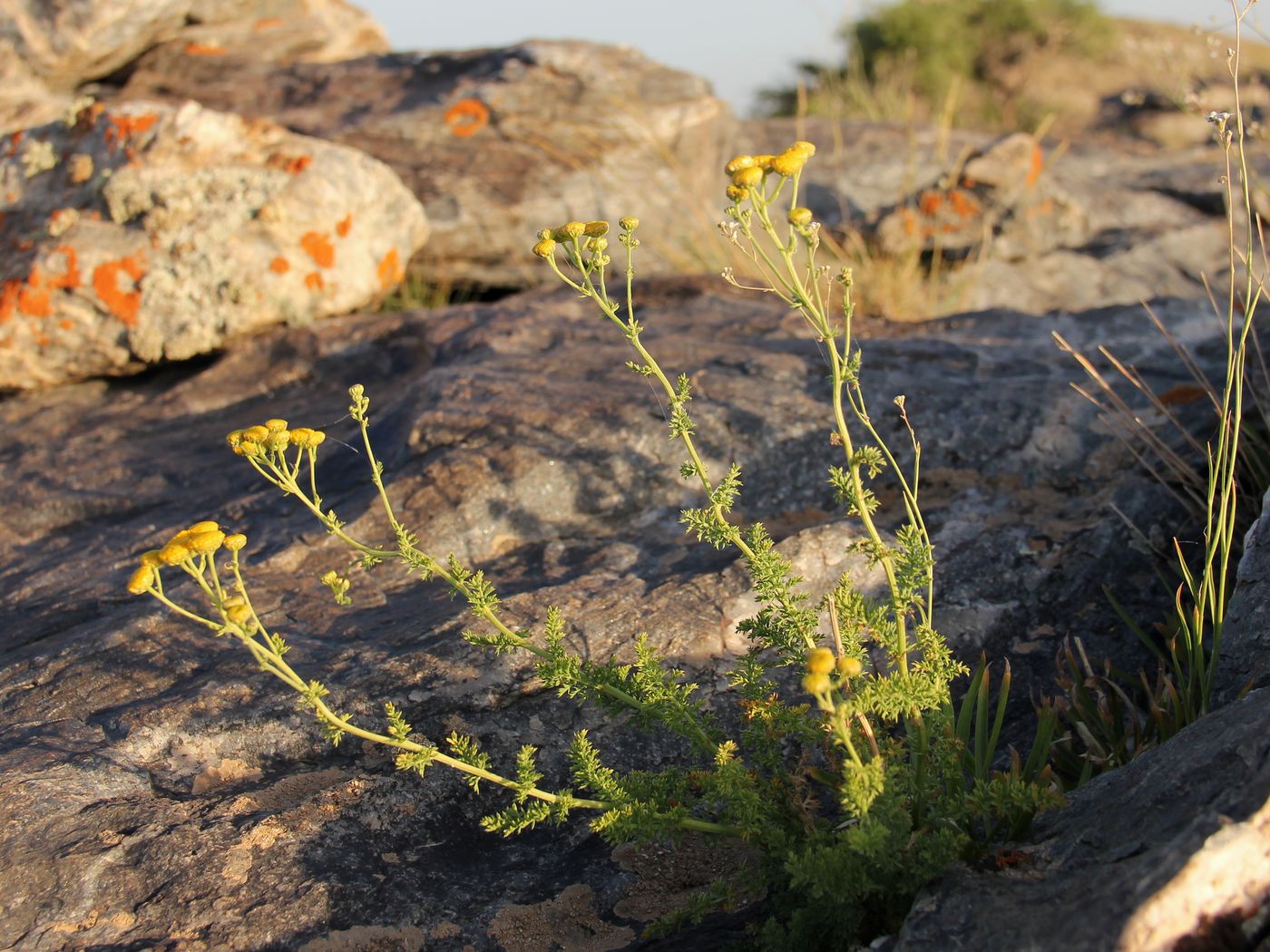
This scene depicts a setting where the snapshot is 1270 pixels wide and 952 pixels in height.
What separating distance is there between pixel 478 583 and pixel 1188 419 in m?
2.24

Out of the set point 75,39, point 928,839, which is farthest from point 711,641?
point 75,39

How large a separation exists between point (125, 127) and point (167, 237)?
0.70 m

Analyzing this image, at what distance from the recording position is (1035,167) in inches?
287

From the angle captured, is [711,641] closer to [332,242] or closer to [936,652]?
[936,652]

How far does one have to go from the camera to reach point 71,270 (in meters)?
4.72

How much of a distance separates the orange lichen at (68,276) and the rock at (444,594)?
2.23 feet

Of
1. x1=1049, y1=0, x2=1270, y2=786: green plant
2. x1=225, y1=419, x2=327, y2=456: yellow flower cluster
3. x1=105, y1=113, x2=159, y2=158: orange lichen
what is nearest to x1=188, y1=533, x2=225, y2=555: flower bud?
x1=225, y1=419, x2=327, y2=456: yellow flower cluster

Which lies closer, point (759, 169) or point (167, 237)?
point (759, 169)

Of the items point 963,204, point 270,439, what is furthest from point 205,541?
point 963,204

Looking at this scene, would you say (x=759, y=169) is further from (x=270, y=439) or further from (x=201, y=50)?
(x=201, y=50)

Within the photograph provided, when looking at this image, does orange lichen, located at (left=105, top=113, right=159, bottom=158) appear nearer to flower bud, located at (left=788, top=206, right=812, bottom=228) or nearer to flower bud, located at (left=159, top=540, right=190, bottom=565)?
flower bud, located at (left=159, top=540, right=190, bottom=565)

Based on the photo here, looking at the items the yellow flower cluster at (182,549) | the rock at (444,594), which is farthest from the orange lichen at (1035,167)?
the yellow flower cluster at (182,549)

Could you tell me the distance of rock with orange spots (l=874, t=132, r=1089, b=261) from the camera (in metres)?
6.95

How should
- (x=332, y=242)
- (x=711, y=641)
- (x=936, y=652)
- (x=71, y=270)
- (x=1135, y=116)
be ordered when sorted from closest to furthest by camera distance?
(x=936, y=652) < (x=711, y=641) < (x=71, y=270) < (x=332, y=242) < (x=1135, y=116)
